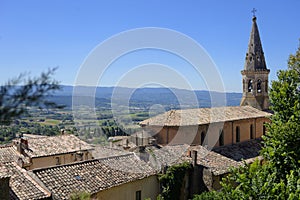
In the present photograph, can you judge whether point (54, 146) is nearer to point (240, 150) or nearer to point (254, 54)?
point (240, 150)

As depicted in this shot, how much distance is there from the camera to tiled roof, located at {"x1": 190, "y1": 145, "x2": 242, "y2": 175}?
19.0m

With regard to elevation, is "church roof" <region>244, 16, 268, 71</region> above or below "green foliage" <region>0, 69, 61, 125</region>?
above

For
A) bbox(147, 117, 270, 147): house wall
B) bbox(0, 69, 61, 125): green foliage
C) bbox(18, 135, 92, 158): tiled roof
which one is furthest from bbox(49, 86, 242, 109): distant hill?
bbox(0, 69, 61, 125): green foliage

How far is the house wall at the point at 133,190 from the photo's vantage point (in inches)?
604

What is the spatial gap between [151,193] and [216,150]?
28.0ft

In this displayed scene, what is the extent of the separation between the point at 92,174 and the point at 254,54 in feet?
80.1

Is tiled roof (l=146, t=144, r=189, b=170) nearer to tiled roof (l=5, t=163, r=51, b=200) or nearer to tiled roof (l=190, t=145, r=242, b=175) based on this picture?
tiled roof (l=190, t=145, r=242, b=175)

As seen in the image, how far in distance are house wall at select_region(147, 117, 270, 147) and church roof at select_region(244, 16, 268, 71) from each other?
7638 mm

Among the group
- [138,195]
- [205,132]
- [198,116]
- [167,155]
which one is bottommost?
[138,195]

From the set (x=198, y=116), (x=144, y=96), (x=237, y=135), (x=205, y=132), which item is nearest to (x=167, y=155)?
(x=205, y=132)

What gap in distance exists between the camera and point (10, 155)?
21797 millimetres

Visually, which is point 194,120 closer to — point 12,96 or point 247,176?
point 247,176

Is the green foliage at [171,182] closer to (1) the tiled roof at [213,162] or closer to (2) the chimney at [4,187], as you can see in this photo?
(1) the tiled roof at [213,162]

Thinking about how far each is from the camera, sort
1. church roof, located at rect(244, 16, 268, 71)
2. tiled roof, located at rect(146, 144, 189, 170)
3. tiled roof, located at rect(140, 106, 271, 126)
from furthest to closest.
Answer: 1. church roof, located at rect(244, 16, 268, 71)
2. tiled roof, located at rect(140, 106, 271, 126)
3. tiled roof, located at rect(146, 144, 189, 170)
